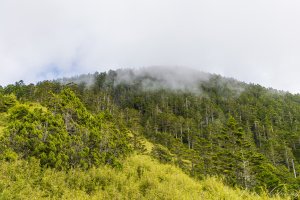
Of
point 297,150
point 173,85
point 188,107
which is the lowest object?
point 297,150

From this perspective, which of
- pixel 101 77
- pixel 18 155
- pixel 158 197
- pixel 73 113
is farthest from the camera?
pixel 101 77

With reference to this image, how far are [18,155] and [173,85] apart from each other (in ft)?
473

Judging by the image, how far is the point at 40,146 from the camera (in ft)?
35.8

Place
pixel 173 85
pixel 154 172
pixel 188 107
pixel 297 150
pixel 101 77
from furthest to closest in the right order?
pixel 173 85
pixel 101 77
pixel 188 107
pixel 297 150
pixel 154 172

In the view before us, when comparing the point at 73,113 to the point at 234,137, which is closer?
the point at 73,113

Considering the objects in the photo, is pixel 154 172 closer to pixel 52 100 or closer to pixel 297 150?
pixel 52 100

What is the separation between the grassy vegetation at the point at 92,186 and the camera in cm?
752

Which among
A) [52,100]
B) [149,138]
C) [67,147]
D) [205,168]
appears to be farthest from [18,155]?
[149,138]

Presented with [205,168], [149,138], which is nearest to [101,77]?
Answer: [149,138]

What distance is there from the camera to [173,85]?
501ft

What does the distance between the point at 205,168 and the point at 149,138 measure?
1114 inches

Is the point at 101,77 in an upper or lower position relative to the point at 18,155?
upper

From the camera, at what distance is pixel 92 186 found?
30.4ft

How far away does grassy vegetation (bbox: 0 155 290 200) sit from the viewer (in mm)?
7525
